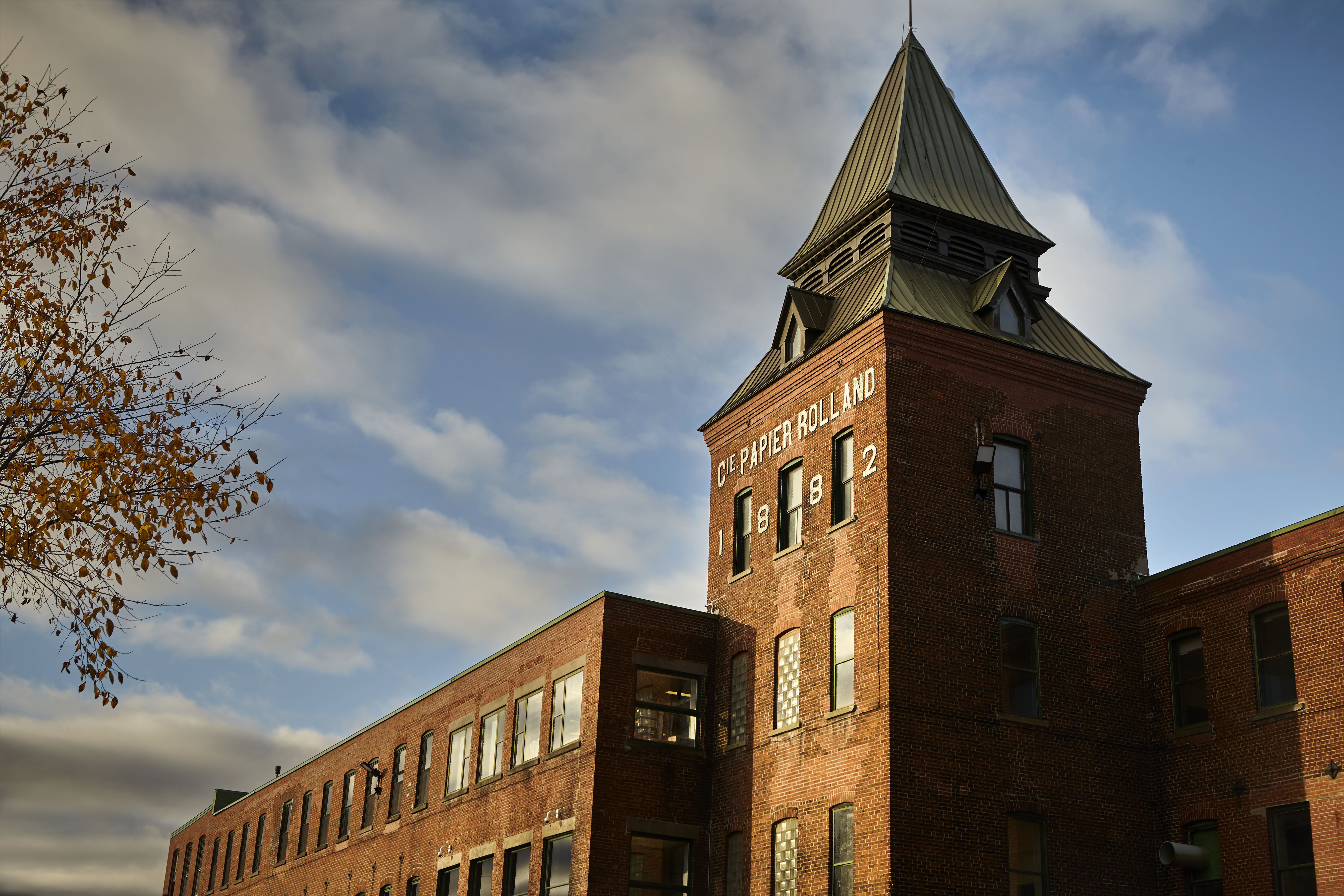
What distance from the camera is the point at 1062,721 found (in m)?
26.5

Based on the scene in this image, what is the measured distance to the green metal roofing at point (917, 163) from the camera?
32688 mm

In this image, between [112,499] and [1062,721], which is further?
[1062,721]

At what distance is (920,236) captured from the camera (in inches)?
1252

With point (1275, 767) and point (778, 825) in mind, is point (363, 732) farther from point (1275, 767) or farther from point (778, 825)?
point (1275, 767)

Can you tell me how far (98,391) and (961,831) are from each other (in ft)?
54.8

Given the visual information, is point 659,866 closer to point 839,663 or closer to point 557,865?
point 557,865

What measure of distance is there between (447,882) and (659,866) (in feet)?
29.3

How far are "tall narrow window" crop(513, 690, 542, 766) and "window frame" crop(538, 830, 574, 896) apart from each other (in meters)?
2.31

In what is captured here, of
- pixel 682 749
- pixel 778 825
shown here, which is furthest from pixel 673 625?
pixel 778 825

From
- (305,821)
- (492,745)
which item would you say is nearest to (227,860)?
(305,821)

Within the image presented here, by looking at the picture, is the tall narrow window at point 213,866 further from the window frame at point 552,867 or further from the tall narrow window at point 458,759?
the window frame at point 552,867

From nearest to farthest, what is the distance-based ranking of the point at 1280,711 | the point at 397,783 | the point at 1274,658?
the point at 1280,711, the point at 1274,658, the point at 397,783

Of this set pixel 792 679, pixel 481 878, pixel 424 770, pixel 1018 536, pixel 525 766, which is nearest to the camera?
pixel 1018 536

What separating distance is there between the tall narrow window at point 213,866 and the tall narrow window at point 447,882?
24170 mm
